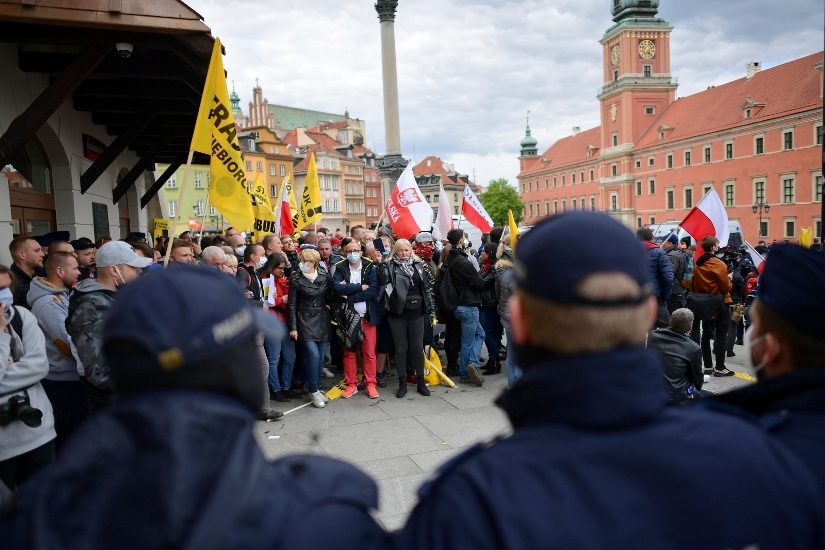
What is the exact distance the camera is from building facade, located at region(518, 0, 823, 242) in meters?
53.5

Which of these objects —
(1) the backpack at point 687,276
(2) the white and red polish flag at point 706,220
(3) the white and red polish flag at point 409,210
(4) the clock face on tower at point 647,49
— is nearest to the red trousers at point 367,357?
(3) the white and red polish flag at point 409,210

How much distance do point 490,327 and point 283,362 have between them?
3107mm

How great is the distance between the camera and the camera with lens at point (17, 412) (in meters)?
3.36

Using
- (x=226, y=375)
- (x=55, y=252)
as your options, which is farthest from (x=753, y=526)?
(x=55, y=252)

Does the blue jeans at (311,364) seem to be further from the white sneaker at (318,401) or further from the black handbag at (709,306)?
the black handbag at (709,306)

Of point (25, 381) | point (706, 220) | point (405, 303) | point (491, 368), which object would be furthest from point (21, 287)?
point (706, 220)

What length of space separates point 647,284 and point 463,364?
7.17 meters

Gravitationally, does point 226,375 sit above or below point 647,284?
below

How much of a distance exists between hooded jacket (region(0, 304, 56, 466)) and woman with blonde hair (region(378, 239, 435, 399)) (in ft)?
14.1

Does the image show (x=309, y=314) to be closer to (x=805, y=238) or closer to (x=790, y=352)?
(x=805, y=238)

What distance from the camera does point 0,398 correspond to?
3.39 m

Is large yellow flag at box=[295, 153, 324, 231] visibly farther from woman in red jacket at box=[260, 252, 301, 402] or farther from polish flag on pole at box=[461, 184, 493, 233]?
woman in red jacket at box=[260, 252, 301, 402]

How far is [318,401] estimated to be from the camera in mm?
7195

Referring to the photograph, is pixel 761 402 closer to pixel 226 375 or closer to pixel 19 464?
pixel 226 375
